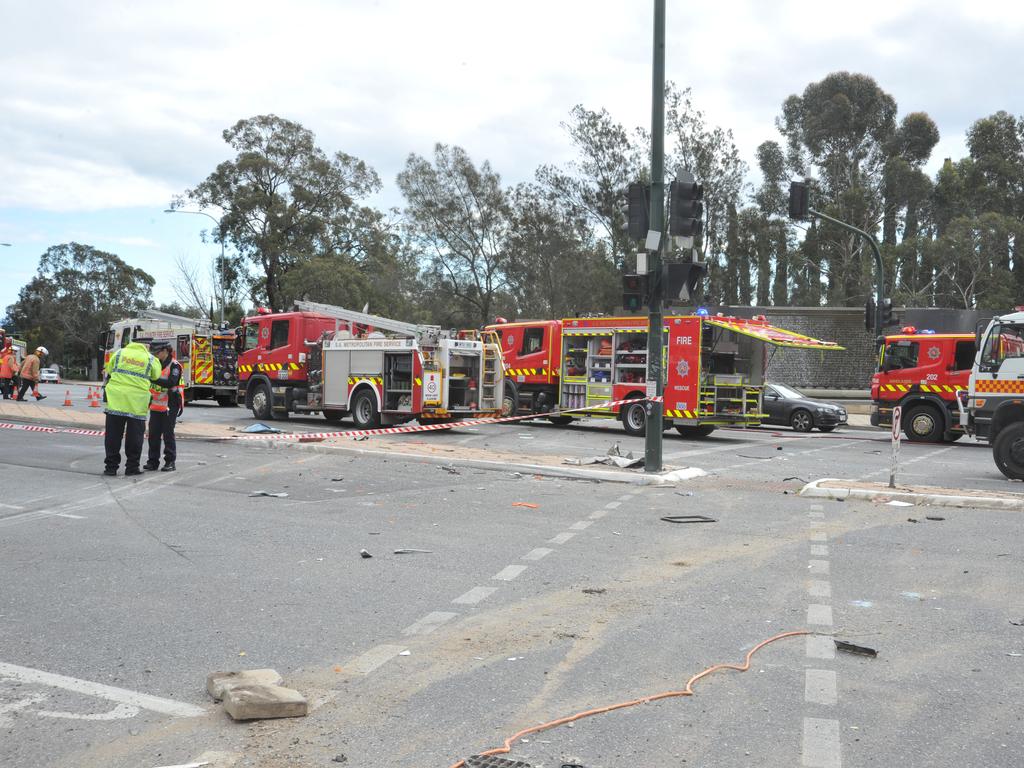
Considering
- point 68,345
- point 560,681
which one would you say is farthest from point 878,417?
point 68,345

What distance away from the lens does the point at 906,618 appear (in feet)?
19.3

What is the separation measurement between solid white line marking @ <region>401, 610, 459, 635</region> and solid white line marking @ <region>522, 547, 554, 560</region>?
5.91ft

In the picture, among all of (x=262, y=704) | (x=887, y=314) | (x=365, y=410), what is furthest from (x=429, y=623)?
(x=887, y=314)

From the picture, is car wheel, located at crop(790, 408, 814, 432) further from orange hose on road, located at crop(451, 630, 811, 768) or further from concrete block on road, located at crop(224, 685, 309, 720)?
concrete block on road, located at crop(224, 685, 309, 720)

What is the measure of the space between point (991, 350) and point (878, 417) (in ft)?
21.9

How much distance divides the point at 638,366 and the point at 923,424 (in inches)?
263

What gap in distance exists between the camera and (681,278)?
12922mm

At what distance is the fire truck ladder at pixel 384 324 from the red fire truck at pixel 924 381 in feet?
34.1

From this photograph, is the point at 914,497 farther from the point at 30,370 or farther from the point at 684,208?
the point at 30,370

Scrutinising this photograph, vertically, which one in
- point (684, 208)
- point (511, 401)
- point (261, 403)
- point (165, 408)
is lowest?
point (261, 403)

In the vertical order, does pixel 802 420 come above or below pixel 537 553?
above

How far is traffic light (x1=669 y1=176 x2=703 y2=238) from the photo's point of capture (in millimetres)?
12922

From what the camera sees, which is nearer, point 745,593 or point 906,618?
point 906,618

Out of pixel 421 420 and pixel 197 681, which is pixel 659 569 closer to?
pixel 197 681
